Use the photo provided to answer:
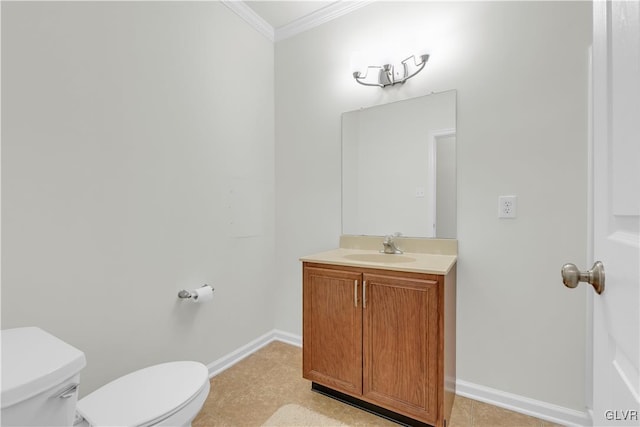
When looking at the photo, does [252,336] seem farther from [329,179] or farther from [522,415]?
[522,415]

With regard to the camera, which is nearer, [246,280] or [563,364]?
[563,364]

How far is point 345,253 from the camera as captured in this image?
2.01m

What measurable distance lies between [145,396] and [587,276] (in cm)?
145

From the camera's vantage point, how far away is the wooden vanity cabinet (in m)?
1.39

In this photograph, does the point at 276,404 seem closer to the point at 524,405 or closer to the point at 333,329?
the point at 333,329

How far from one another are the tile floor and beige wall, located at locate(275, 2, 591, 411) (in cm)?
17

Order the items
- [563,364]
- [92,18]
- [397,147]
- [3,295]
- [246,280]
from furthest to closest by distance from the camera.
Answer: [246,280] → [397,147] → [563,364] → [92,18] → [3,295]

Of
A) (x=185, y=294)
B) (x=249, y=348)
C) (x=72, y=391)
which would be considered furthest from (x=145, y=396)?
(x=249, y=348)

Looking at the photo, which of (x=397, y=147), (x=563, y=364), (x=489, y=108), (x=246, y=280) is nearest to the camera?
(x=563, y=364)

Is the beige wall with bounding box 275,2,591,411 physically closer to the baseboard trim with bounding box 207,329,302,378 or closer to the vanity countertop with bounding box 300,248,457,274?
the vanity countertop with bounding box 300,248,457,274

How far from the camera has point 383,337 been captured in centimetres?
151

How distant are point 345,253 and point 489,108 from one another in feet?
4.02

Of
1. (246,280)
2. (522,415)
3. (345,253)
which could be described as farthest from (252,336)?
(522,415)

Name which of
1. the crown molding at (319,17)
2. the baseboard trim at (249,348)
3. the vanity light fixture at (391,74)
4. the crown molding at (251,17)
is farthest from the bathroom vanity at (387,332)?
the crown molding at (251,17)
